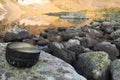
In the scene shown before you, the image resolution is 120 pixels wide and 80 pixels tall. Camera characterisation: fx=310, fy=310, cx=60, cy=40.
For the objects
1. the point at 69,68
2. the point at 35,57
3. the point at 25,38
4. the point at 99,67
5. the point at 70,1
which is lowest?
the point at 70,1

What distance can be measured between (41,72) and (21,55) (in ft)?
2.65

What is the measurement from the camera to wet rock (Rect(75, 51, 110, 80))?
10.4 meters

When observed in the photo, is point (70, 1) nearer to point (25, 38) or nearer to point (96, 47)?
point (25, 38)

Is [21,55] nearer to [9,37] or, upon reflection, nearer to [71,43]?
[71,43]

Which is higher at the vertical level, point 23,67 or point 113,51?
point 23,67

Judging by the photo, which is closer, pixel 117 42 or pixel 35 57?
pixel 35 57

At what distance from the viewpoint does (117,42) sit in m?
16.1

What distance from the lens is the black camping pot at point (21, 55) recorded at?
805 centimetres

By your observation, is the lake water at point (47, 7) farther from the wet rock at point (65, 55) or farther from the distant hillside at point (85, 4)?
the wet rock at point (65, 55)

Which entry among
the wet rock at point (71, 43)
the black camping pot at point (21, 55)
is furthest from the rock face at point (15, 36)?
the black camping pot at point (21, 55)

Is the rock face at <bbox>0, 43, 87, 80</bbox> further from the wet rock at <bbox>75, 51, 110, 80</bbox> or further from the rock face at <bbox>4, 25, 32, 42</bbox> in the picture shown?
the rock face at <bbox>4, 25, 32, 42</bbox>

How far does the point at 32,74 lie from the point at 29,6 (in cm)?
3691

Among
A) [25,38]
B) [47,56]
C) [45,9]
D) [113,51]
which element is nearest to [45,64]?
[47,56]

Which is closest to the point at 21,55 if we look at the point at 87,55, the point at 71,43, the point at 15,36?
the point at 87,55
